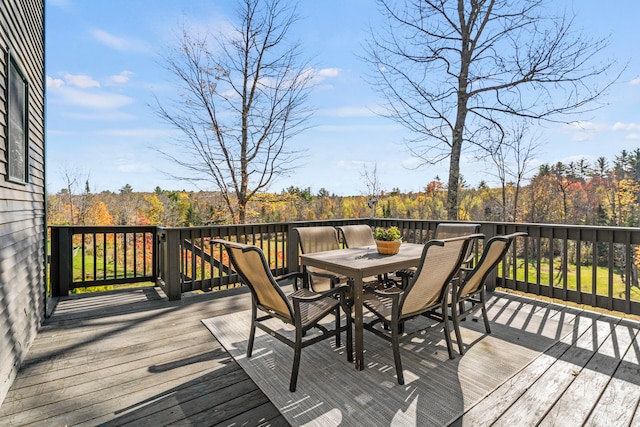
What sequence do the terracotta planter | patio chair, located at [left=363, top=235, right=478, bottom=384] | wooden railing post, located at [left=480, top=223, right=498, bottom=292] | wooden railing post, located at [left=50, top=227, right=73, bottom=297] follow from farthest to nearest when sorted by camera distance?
wooden railing post, located at [left=480, top=223, right=498, bottom=292] < wooden railing post, located at [left=50, top=227, right=73, bottom=297] < the terracotta planter < patio chair, located at [left=363, top=235, right=478, bottom=384]

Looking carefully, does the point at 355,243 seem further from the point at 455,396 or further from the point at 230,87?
the point at 230,87

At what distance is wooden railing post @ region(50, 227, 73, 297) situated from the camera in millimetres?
4391

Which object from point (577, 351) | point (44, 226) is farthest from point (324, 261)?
point (44, 226)

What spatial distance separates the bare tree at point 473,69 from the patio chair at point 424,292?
623cm

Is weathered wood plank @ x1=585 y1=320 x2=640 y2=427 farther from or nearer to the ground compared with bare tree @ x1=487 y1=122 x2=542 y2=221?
nearer to the ground

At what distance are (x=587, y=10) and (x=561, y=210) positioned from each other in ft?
46.3

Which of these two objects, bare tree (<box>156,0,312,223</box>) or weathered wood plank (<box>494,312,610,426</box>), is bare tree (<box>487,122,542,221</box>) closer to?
bare tree (<box>156,0,312,223</box>)

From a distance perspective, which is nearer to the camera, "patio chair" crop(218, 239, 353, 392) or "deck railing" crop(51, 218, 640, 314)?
"patio chair" crop(218, 239, 353, 392)

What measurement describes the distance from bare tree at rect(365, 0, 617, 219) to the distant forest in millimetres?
6567


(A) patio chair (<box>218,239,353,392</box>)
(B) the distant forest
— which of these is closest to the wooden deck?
(A) patio chair (<box>218,239,353,392</box>)

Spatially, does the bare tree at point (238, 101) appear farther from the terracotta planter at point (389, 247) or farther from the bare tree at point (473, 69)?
the terracotta planter at point (389, 247)

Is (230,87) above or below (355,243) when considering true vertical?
above

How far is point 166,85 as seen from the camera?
363 inches

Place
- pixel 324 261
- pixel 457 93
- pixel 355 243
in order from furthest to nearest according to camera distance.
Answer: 1. pixel 457 93
2. pixel 355 243
3. pixel 324 261
